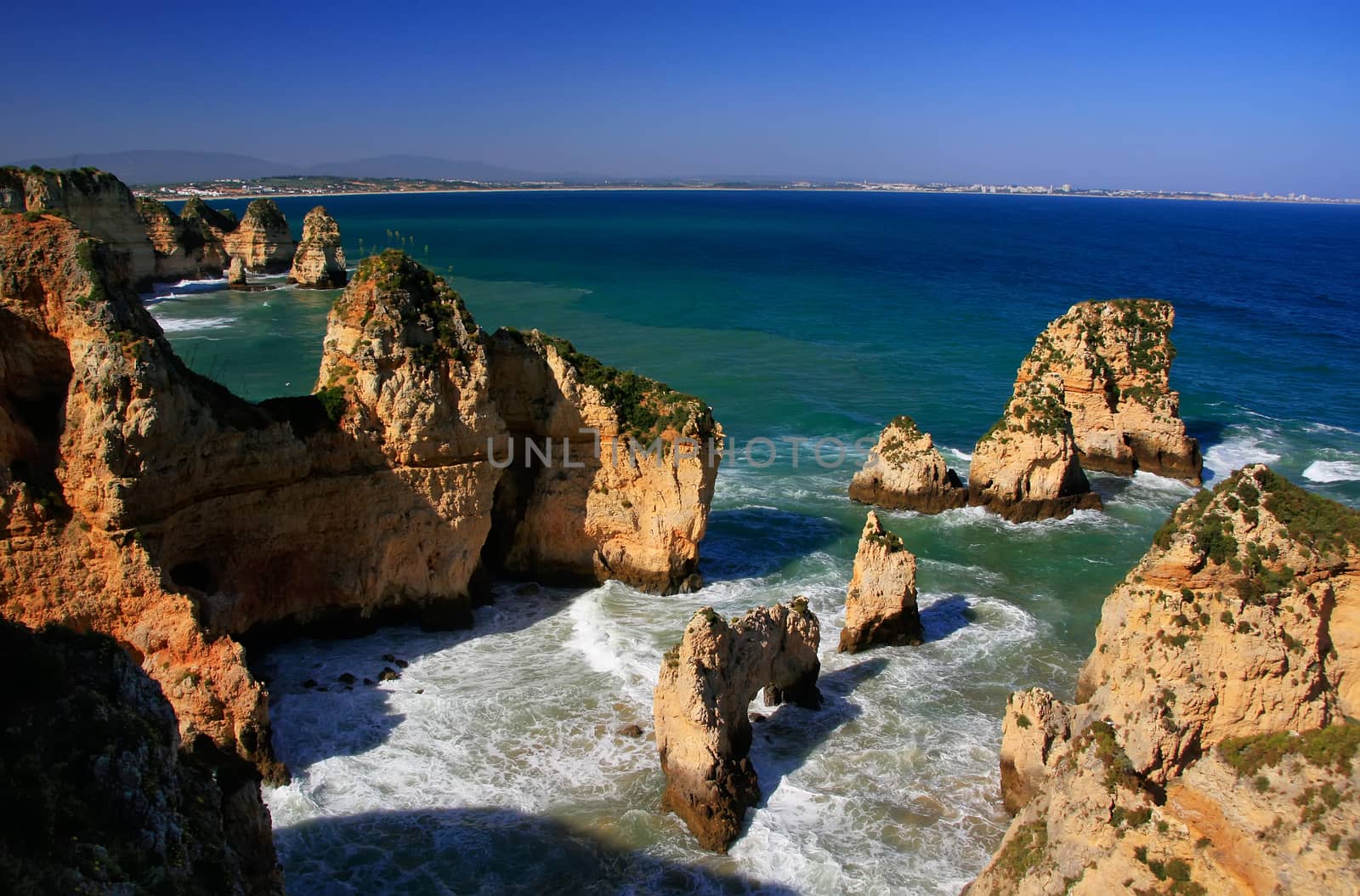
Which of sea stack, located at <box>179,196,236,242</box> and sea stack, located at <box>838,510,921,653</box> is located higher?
sea stack, located at <box>179,196,236,242</box>

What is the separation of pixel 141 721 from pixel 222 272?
92.7m

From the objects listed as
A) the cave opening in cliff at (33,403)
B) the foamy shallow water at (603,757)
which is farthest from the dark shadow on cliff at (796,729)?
the cave opening in cliff at (33,403)

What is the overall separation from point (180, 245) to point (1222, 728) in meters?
92.1

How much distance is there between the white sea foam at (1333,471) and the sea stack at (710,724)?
34270 millimetres

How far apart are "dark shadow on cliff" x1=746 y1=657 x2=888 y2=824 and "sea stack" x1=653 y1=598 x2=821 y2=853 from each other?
58 centimetres

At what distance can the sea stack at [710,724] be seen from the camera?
1731 centimetres

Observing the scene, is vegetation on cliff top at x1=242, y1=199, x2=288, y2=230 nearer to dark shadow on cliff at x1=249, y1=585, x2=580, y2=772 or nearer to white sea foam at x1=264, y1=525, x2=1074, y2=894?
dark shadow on cliff at x1=249, y1=585, x2=580, y2=772

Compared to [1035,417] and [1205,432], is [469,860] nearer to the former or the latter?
[1035,417]

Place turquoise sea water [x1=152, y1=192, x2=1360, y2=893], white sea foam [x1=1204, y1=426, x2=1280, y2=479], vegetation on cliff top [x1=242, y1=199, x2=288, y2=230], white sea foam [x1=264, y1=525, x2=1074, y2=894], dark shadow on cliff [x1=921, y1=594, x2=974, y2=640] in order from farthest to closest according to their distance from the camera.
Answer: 1. vegetation on cliff top [x1=242, y1=199, x2=288, y2=230]
2. white sea foam [x1=1204, y1=426, x2=1280, y2=479]
3. dark shadow on cliff [x1=921, y1=594, x2=974, y2=640]
4. turquoise sea water [x1=152, y1=192, x2=1360, y2=893]
5. white sea foam [x1=264, y1=525, x2=1074, y2=894]

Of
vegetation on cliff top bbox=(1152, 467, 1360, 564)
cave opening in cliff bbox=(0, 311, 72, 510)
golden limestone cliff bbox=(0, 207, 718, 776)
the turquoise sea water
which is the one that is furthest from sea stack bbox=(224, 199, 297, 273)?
vegetation on cliff top bbox=(1152, 467, 1360, 564)

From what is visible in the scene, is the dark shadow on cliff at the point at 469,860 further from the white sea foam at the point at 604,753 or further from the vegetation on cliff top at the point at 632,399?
the vegetation on cliff top at the point at 632,399

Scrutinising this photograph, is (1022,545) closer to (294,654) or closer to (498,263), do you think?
(294,654)

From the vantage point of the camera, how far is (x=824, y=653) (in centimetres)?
2408

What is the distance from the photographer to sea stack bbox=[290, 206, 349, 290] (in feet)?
275
